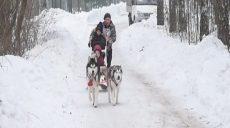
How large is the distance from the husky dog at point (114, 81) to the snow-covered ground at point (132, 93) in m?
0.26

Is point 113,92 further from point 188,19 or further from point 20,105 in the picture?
point 188,19

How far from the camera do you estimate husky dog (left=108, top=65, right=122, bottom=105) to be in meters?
11.7

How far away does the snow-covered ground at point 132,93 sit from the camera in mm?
9648

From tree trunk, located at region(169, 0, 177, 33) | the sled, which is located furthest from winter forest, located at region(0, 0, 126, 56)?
tree trunk, located at region(169, 0, 177, 33)

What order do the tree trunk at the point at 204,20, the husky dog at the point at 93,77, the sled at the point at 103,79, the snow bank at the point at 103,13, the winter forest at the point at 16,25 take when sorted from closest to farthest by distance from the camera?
the winter forest at the point at 16,25, the husky dog at the point at 93,77, the sled at the point at 103,79, the tree trunk at the point at 204,20, the snow bank at the point at 103,13

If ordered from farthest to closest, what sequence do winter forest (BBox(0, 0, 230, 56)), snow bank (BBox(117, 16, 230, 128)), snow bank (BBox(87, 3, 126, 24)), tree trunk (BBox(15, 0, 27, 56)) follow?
snow bank (BBox(87, 3, 126, 24)) → tree trunk (BBox(15, 0, 27, 56)) → snow bank (BBox(117, 16, 230, 128)) → winter forest (BBox(0, 0, 230, 56))

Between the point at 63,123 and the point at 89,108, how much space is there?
5.82ft

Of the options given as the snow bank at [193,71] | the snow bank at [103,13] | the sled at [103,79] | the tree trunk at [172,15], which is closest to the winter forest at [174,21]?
the tree trunk at [172,15]

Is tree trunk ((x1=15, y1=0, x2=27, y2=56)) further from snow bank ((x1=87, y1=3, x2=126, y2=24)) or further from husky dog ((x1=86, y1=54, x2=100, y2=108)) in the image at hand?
snow bank ((x1=87, y1=3, x2=126, y2=24))

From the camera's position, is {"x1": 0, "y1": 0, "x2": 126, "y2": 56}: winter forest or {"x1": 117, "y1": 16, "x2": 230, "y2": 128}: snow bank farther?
{"x1": 117, "y1": 16, "x2": 230, "y2": 128}: snow bank

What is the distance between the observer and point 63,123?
9.70 m

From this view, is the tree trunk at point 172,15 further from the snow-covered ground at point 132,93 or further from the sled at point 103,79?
the sled at point 103,79

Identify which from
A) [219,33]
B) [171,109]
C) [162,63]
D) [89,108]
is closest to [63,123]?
[89,108]

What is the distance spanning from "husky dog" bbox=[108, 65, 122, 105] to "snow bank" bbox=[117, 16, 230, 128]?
1.53 m
